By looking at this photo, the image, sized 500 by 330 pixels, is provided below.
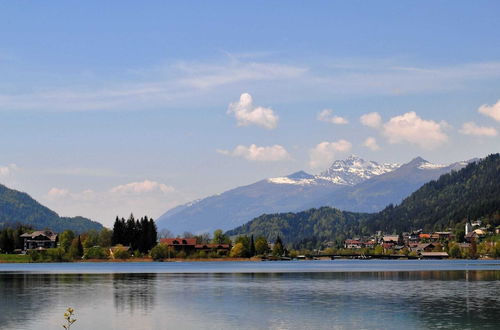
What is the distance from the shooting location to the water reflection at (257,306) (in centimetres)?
7256

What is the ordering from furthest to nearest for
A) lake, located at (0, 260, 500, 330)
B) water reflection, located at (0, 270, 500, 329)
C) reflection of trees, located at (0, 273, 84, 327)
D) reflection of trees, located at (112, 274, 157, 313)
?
reflection of trees, located at (112, 274, 157, 313) < reflection of trees, located at (0, 273, 84, 327) < water reflection, located at (0, 270, 500, 329) < lake, located at (0, 260, 500, 330)

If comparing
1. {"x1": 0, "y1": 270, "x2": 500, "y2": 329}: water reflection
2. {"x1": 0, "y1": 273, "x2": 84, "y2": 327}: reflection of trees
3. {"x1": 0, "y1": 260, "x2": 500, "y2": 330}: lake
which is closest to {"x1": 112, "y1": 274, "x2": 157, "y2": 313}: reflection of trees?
{"x1": 0, "y1": 270, "x2": 500, "y2": 329}: water reflection

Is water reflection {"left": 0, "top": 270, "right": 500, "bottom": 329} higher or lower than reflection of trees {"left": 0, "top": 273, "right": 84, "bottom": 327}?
lower

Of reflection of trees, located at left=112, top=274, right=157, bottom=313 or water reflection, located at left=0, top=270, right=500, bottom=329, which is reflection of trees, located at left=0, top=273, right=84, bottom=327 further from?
reflection of trees, located at left=112, top=274, right=157, bottom=313

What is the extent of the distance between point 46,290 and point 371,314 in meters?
61.4

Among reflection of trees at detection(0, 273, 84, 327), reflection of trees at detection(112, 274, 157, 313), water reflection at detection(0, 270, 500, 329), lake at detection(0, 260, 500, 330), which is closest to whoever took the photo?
lake at detection(0, 260, 500, 330)

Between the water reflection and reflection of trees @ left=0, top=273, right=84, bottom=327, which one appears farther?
reflection of trees @ left=0, top=273, right=84, bottom=327

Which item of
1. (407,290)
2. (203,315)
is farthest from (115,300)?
(407,290)

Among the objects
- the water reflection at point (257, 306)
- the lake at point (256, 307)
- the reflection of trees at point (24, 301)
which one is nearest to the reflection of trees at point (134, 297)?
the water reflection at point (257, 306)

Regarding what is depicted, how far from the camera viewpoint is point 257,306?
89312 mm

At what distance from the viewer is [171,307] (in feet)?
294

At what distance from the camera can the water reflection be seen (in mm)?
72562

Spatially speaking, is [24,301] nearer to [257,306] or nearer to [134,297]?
[134,297]

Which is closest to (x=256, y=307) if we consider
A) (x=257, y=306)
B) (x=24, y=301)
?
(x=257, y=306)
